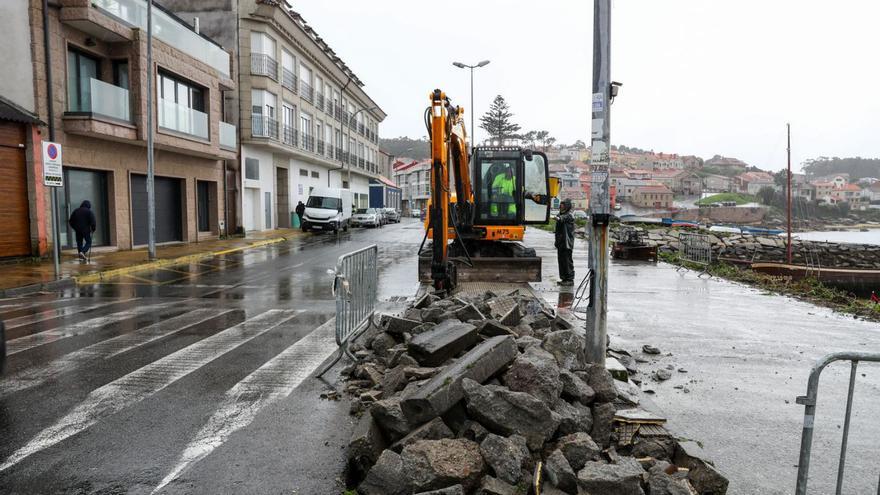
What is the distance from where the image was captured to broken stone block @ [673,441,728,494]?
3.73m

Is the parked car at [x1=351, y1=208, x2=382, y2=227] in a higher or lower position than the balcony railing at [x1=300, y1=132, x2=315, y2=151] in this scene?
lower

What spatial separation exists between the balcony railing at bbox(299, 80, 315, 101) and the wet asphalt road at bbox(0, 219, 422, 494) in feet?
104

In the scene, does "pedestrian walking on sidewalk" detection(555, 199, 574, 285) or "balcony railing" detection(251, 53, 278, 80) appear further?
"balcony railing" detection(251, 53, 278, 80)

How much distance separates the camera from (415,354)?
5492 millimetres

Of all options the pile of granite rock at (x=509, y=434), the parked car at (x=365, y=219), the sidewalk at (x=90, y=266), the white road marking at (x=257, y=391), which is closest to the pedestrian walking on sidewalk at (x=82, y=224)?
the sidewalk at (x=90, y=266)

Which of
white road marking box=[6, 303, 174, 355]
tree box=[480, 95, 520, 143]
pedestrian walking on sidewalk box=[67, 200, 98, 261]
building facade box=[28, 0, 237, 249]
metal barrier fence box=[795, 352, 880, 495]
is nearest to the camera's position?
metal barrier fence box=[795, 352, 880, 495]

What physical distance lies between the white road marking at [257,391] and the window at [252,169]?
1074 inches

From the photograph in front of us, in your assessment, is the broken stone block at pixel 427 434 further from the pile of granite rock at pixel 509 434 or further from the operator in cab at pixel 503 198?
the operator in cab at pixel 503 198

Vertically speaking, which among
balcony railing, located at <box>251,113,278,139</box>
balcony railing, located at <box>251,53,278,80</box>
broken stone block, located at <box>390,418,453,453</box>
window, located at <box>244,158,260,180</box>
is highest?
balcony railing, located at <box>251,53,278,80</box>

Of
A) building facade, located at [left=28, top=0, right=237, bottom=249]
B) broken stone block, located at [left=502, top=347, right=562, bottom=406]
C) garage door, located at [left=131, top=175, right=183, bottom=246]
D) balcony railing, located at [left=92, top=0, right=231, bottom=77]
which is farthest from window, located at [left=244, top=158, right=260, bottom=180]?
broken stone block, located at [left=502, top=347, right=562, bottom=406]

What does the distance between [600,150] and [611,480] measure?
11.3 ft

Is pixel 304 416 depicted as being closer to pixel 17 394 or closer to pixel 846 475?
pixel 17 394

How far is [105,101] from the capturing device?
63.5 ft

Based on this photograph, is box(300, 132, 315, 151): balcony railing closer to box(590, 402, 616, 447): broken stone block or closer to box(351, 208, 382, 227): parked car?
box(351, 208, 382, 227): parked car
